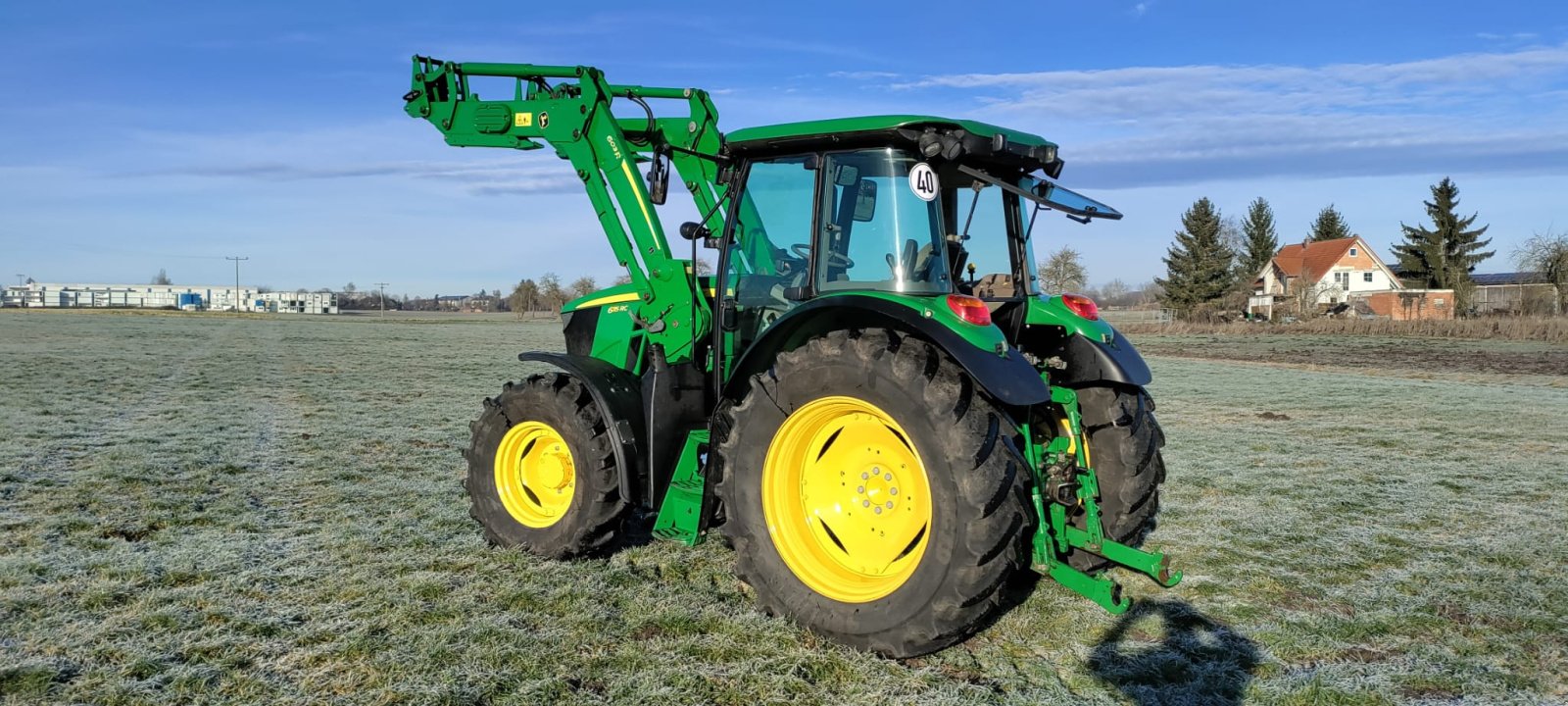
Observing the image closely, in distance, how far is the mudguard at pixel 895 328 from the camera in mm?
4105

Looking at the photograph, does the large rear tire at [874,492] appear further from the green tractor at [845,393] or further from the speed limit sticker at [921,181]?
the speed limit sticker at [921,181]

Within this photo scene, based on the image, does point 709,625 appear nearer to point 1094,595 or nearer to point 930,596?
point 930,596

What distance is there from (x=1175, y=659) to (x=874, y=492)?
5.02ft

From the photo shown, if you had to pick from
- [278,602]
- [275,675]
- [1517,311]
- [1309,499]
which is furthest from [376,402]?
[1517,311]

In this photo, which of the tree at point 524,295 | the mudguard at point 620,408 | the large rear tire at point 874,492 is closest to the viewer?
the large rear tire at point 874,492

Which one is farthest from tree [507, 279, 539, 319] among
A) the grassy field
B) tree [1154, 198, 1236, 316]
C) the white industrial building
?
the grassy field

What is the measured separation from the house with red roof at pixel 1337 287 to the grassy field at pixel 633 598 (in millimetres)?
56527

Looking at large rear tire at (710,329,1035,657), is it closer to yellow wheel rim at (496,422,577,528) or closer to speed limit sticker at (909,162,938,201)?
speed limit sticker at (909,162,938,201)

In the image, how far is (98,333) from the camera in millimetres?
36156

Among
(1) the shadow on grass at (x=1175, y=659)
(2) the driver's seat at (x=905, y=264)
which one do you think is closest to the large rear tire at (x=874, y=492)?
(2) the driver's seat at (x=905, y=264)

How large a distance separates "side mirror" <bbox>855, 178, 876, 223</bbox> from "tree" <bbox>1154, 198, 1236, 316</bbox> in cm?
6185

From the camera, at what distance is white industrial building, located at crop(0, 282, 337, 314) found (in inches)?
4894

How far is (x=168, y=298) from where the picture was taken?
143 meters

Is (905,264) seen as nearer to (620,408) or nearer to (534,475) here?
(620,408)
